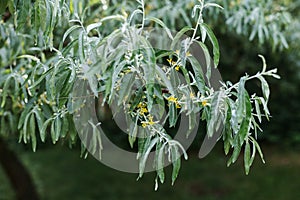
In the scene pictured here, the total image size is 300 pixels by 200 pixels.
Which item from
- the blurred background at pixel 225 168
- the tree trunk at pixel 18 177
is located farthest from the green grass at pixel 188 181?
the tree trunk at pixel 18 177

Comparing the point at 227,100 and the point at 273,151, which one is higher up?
the point at 227,100

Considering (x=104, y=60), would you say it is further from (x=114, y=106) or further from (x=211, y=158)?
(x=211, y=158)

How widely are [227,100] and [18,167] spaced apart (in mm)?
3148

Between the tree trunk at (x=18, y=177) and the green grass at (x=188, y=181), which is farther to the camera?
the green grass at (x=188, y=181)

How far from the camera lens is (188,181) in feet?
16.5

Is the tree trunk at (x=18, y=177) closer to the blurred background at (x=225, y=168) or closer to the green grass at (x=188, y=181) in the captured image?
the blurred background at (x=225, y=168)

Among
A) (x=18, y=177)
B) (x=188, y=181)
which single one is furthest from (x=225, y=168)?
(x=18, y=177)

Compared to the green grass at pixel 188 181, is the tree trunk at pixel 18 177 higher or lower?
higher

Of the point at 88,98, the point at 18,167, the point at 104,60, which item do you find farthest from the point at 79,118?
the point at 18,167

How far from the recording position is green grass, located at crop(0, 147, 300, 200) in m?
4.68

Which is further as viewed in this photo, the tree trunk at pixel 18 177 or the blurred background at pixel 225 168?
the blurred background at pixel 225 168

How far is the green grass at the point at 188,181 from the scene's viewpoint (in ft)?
15.3

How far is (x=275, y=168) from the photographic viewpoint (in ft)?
17.3

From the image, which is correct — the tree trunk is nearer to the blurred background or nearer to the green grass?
the blurred background
